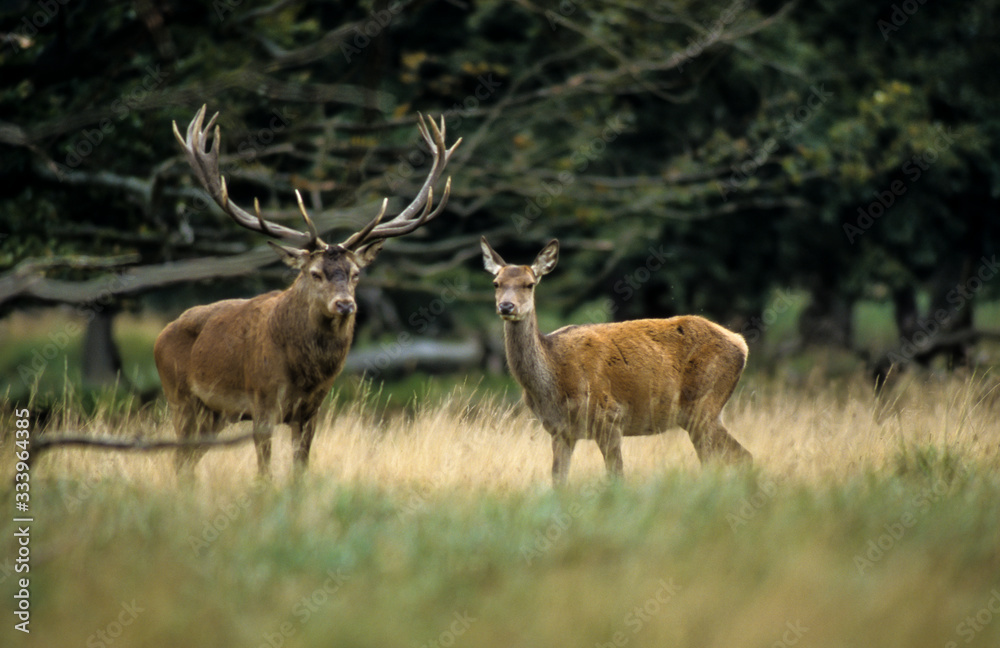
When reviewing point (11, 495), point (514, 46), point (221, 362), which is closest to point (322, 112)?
point (514, 46)

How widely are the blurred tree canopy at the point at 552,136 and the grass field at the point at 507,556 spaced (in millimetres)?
3764

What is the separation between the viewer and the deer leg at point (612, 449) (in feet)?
22.1

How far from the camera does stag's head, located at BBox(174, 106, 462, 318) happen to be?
253 inches

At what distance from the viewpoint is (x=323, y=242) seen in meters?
6.81

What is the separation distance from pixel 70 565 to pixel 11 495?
1.10 m

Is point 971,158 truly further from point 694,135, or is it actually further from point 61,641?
point 61,641

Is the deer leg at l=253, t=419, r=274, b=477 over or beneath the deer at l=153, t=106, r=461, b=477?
beneath

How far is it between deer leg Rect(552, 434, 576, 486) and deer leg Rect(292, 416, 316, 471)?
1543 mm

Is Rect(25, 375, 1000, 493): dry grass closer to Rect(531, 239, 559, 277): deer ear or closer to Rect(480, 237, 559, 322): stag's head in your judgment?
Rect(480, 237, 559, 322): stag's head

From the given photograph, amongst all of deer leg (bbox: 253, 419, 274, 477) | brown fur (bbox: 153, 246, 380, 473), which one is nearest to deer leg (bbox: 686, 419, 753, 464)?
brown fur (bbox: 153, 246, 380, 473)

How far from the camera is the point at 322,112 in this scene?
39.0ft

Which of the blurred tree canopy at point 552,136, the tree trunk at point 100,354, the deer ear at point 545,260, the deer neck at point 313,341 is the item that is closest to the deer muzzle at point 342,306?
the deer neck at point 313,341

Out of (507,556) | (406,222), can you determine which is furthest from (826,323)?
(507,556)

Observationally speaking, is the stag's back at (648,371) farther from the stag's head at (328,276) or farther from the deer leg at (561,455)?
the stag's head at (328,276)
